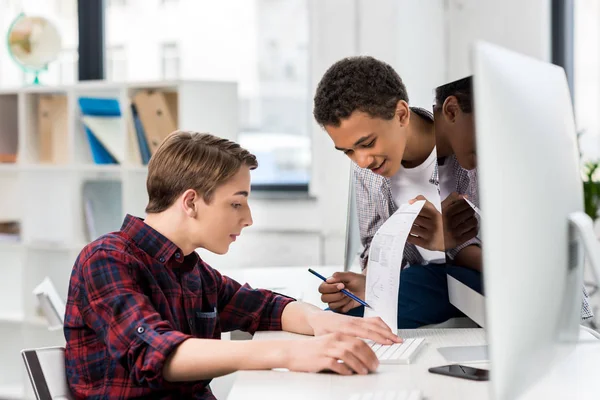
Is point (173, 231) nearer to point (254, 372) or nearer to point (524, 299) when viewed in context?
point (254, 372)

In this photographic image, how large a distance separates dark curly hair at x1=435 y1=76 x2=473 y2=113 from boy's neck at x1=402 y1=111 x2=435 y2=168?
0.27m

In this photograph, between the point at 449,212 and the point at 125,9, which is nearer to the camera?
the point at 449,212

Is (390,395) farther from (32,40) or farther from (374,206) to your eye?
(32,40)

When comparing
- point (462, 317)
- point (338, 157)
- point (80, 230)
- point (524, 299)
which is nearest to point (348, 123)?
point (462, 317)

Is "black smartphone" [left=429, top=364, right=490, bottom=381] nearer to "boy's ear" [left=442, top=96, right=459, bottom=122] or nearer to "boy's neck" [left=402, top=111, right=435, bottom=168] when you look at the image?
"boy's ear" [left=442, top=96, right=459, bottom=122]

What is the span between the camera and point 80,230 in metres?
3.51

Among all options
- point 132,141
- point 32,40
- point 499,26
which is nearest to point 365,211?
point 132,141

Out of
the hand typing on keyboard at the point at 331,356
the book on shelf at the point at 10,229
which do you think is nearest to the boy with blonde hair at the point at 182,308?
the hand typing on keyboard at the point at 331,356

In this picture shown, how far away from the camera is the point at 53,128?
3627mm

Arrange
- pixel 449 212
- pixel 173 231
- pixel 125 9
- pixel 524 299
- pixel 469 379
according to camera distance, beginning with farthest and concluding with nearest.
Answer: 1. pixel 125 9
2. pixel 173 231
3. pixel 449 212
4. pixel 469 379
5. pixel 524 299

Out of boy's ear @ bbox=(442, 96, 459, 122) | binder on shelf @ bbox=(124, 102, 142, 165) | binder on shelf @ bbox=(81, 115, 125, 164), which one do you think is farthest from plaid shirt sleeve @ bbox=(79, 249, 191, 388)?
binder on shelf @ bbox=(81, 115, 125, 164)

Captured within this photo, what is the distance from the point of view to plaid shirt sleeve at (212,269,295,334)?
1.52m

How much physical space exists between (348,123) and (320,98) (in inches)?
3.6

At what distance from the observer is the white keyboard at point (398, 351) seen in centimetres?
120
